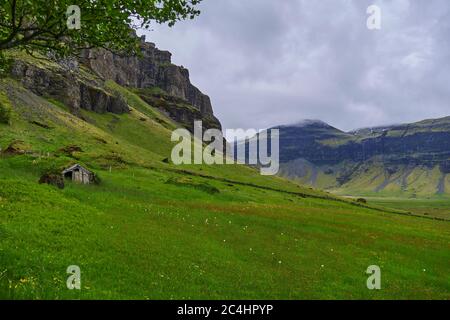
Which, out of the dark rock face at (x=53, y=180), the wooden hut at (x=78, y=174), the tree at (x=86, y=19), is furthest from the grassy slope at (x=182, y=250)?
the tree at (x=86, y=19)

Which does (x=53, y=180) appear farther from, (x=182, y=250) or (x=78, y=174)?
(x=182, y=250)

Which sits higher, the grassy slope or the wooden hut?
the wooden hut

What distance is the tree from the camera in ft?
60.2

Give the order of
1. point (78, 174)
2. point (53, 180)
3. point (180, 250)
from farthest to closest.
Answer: point (78, 174) → point (53, 180) → point (180, 250)

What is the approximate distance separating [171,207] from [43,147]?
40.9 m

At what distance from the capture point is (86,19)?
63.2 feet

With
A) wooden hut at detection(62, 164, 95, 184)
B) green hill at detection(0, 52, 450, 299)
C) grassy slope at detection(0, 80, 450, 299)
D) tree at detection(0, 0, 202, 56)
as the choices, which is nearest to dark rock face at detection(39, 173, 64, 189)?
green hill at detection(0, 52, 450, 299)

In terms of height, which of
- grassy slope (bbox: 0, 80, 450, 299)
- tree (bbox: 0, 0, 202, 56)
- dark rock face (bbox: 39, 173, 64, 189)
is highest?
tree (bbox: 0, 0, 202, 56)

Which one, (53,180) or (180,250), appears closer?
(180,250)

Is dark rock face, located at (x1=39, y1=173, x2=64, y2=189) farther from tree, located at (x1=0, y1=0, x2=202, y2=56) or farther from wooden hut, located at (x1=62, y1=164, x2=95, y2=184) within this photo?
tree, located at (x1=0, y1=0, x2=202, y2=56)

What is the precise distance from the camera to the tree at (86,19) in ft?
60.2

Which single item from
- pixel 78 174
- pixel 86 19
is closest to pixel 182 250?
pixel 86 19

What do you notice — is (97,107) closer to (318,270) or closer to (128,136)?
(128,136)

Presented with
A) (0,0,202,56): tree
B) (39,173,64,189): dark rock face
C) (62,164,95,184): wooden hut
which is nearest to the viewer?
(0,0,202,56): tree
